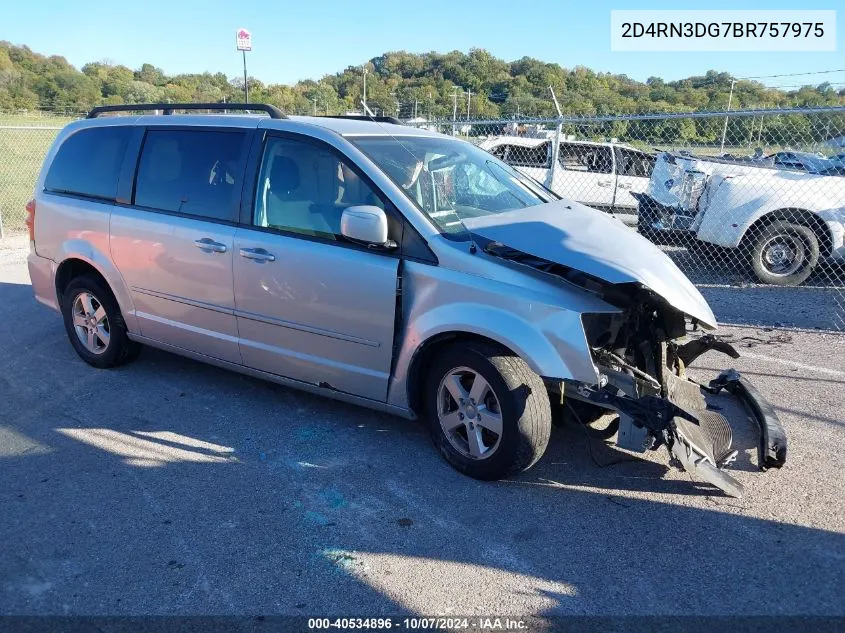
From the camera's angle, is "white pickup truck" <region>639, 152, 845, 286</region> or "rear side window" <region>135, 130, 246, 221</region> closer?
"rear side window" <region>135, 130, 246, 221</region>

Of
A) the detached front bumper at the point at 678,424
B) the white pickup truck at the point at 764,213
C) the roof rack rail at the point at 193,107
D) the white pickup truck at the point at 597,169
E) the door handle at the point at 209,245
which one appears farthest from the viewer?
the white pickup truck at the point at 597,169

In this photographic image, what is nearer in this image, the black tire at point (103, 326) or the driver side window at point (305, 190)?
the driver side window at point (305, 190)

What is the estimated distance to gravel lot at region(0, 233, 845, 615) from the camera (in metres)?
2.80

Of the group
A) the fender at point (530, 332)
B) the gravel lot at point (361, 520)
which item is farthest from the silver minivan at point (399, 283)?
the gravel lot at point (361, 520)

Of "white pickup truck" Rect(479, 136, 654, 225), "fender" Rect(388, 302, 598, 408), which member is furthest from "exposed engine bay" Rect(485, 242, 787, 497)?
"white pickup truck" Rect(479, 136, 654, 225)

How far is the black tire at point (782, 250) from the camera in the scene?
8070 millimetres

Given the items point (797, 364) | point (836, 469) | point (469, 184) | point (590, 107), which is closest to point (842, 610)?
point (836, 469)

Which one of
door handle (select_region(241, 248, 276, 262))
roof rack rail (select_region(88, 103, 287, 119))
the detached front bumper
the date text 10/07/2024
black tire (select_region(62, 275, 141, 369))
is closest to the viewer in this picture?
the date text 10/07/2024

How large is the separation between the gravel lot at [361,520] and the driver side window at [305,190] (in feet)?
4.25

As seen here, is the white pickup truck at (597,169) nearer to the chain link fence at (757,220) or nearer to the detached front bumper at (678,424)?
the chain link fence at (757,220)

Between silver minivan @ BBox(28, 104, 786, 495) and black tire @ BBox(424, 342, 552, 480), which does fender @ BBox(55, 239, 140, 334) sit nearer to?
silver minivan @ BBox(28, 104, 786, 495)

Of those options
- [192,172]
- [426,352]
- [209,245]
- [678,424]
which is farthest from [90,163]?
[678,424]

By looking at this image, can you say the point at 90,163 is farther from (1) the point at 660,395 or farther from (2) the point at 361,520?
(1) the point at 660,395

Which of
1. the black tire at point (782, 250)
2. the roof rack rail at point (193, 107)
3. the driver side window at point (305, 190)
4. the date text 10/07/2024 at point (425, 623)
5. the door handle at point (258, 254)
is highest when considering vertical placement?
the roof rack rail at point (193, 107)
